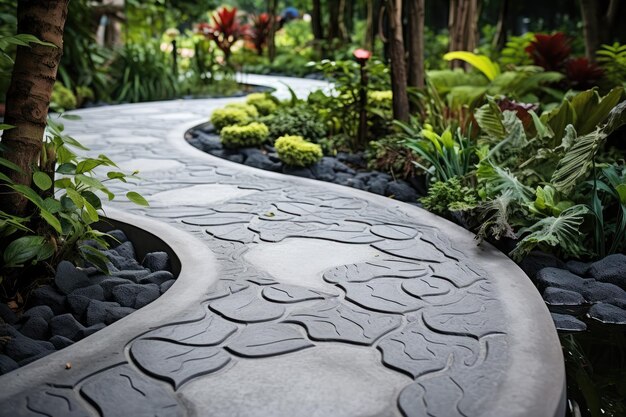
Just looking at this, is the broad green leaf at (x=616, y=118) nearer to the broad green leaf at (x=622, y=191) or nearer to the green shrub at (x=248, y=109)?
the broad green leaf at (x=622, y=191)

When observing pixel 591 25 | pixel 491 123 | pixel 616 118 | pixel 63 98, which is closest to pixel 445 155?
pixel 491 123

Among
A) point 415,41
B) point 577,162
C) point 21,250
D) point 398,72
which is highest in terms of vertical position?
A: point 415,41

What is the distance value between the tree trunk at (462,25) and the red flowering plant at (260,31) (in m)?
9.16

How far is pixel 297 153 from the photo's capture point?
17.6 ft

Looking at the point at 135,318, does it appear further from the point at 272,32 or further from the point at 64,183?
the point at 272,32

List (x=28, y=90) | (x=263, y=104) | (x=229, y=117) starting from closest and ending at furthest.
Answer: (x=28, y=90) → (x=229, y=117) → (x=263, y=104)

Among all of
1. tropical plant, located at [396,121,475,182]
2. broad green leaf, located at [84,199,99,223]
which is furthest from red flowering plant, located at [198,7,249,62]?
broad green leaf, located at [84,199,99,223]

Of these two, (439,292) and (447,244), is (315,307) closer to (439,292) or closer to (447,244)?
(439,292)

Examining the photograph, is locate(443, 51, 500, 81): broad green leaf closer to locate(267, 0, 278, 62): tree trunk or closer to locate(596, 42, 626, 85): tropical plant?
locate(596, 42, 626, 85): tropical plant

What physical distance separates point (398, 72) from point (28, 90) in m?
3.60

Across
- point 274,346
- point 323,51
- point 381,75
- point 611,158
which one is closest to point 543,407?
point 274,346

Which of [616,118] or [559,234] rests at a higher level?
[616,118]

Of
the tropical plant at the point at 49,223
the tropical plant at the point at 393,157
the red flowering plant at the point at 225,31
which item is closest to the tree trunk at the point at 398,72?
the tropical plant at the point at 393,157

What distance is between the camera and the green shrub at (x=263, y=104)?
730 cm
